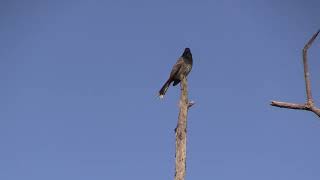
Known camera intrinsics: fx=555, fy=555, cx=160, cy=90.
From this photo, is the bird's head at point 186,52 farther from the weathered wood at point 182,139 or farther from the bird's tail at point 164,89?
the weathered wood at point 182,139

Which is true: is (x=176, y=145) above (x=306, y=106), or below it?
above

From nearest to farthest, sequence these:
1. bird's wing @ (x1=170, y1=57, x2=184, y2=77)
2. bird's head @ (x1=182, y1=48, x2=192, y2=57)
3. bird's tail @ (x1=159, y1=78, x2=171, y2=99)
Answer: bird's tail @ (x1=159, y1=78, x2=171, y2=99) → bird's wing @ (x1=170, y1=57, x2=184, y2=77) → bird's head @ (x1=182, y1=48, x2=192, y2=57)

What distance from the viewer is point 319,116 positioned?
20.0 ft

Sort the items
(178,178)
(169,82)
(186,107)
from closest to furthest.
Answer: (178,178), (186,107), (169,82)

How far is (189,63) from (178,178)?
230 inches

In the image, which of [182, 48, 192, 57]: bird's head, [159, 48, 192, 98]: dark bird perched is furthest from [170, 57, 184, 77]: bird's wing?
[182, 48, 192, 57]: bird's head

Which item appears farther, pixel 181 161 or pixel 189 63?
pixel 189 63

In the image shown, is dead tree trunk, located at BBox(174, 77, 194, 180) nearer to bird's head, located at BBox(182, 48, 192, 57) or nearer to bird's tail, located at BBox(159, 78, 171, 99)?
bird's tail, located at BBox(159, 78, 171, 99)

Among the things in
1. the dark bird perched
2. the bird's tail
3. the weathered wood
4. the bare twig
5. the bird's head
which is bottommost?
the bare twig

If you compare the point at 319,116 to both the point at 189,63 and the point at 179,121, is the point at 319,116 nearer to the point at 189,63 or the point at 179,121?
the point at 179,121


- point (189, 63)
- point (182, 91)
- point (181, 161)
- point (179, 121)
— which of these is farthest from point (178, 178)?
point (189, 63)

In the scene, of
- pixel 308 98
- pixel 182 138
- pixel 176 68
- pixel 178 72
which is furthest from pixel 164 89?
pixel 308 98

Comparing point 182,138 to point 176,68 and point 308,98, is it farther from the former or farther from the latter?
point 308,98

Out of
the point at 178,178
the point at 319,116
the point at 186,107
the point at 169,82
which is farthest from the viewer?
the point at 169,82
